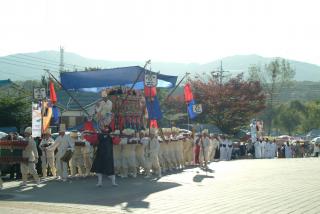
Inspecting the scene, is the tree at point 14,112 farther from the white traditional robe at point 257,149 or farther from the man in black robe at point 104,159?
the man in black robe at point 104,159

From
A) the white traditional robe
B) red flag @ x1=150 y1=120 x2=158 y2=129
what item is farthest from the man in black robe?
the white traditional robe

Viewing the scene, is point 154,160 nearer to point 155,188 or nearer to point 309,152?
point 155,188

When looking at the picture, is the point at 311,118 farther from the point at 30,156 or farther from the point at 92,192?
the point at 92,192

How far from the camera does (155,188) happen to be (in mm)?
15227

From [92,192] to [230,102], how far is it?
38.9 metres

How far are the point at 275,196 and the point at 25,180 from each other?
7870 millimetres

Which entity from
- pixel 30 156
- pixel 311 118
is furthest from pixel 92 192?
pixel 311 118

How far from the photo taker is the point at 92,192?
559 inches

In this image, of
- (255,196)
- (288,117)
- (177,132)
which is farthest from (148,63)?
(288,117)

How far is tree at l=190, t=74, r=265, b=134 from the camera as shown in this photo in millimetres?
51969

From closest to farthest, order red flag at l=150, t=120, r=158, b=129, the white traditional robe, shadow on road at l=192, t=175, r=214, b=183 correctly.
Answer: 1. shadow on road at l=192, t=175, r=214, b=183
2. red flag at l=150, t=120, r=158, b=129
3. the white traditional robe

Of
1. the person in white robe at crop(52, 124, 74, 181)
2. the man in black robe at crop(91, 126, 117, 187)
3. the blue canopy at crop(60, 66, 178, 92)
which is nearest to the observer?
the man in black robe at crop(91, 126, 117, 187)

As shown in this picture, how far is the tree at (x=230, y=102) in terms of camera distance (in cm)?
5197

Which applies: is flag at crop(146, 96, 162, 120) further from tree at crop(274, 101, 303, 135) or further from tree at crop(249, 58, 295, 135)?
tree at crop(274, 101, 303, 135)
